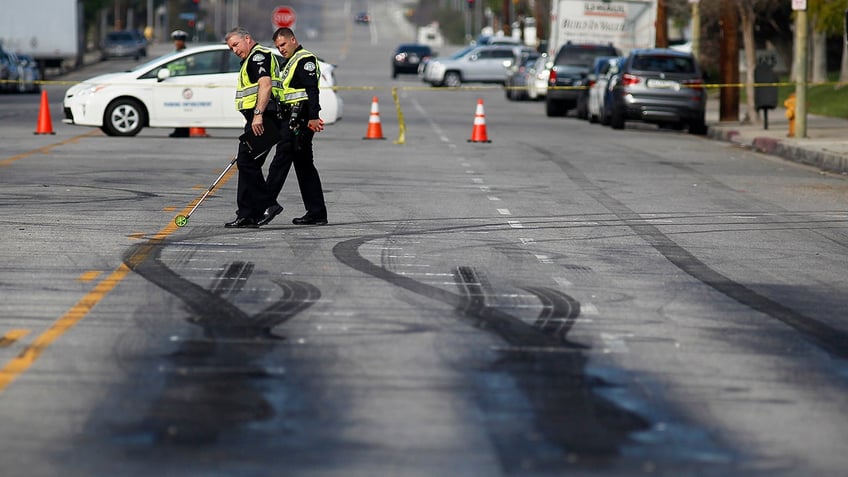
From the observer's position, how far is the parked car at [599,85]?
114 ft

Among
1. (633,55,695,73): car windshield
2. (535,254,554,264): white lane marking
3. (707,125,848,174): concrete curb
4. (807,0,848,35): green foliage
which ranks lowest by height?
(535,254,554,264): white lane marking

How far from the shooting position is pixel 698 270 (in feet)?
38.8

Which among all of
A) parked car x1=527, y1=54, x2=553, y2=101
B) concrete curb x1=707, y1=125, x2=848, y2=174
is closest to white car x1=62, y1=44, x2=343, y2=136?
concrete curb x1=707, y1=125, x2=848, y2=174

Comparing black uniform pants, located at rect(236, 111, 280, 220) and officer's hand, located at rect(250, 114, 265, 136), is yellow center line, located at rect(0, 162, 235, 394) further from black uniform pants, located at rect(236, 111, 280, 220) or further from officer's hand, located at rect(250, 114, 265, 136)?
officer's hand, located at rect(250, 114, 265, 136)

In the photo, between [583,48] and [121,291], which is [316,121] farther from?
[583,48]

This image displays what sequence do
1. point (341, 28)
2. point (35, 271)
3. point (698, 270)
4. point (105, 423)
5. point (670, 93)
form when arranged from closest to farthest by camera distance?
point (105, 423), point (35, 271), point (698, 270), point (670, 93), point (341, 28)

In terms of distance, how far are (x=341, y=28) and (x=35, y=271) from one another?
17620 cm

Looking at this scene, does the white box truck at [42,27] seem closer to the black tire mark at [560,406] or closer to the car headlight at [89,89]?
the car headlight at [89,89]

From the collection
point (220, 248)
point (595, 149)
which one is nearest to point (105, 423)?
point (220, 248)

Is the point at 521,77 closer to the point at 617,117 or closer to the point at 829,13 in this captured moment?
the point at 829,13

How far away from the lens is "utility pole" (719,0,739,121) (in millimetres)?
34594

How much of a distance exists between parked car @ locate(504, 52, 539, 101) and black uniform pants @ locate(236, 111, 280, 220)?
3516 centimetres

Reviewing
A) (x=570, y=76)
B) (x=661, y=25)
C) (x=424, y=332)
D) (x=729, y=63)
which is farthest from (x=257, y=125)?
(x=661, y=25)

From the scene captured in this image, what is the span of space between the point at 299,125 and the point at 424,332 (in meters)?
5.67
